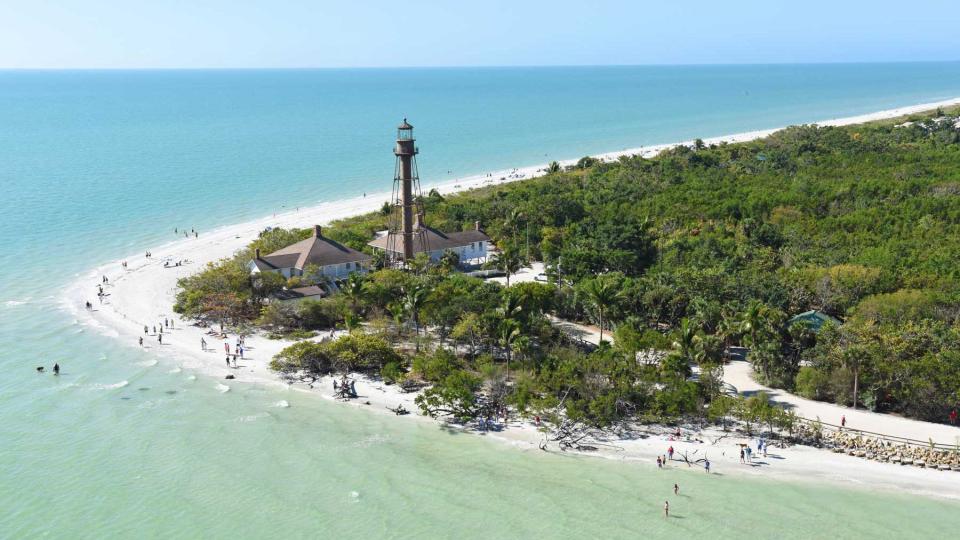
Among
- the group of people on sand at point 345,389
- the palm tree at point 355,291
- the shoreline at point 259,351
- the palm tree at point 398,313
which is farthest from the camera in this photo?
the palm tree at point 355,291

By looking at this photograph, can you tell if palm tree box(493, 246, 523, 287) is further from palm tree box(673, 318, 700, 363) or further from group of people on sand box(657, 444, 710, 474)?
group of people on sand box(657, 444, 710, 474)

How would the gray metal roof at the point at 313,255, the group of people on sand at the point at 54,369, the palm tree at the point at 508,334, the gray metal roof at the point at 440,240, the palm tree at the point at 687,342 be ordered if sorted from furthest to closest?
the gray metal roof at the point at 440,240 → the gray metal roof at the point at 313,255 → the group of people on sand at the point at 54,369 → the palm tree at the point at 508,334 → the palm tree at the point at 687,342

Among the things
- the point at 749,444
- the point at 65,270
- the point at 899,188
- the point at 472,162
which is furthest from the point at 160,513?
the point at 472,162

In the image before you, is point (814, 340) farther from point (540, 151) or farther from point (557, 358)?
point (540, 151)

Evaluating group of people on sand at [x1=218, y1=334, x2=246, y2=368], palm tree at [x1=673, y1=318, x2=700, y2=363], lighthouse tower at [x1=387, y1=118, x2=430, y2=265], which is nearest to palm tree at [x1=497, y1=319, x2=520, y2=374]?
palm tree at [x1=673, y1=318, x2=700, y2=363]

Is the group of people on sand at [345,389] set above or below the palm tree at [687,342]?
Answer: below

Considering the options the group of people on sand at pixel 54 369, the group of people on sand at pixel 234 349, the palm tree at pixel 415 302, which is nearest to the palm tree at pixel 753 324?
the palm tree at pixel 415 302

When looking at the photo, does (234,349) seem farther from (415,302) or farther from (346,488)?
(346,488)

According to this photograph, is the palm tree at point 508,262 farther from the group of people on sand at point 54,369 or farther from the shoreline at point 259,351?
the group of people on sand at point 54,369
